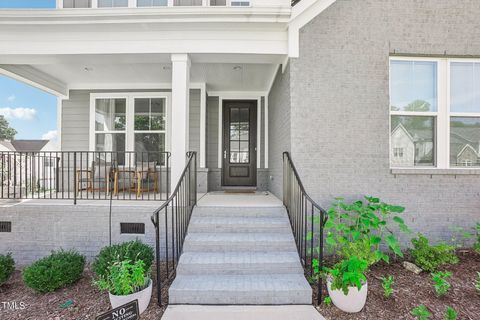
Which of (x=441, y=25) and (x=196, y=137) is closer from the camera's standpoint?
(x=441, y=25)

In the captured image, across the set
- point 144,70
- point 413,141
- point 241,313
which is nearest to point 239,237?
point 241,313

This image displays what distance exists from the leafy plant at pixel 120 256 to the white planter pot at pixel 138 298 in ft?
1.03

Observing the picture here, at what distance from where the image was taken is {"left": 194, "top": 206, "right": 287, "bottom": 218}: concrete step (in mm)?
3684

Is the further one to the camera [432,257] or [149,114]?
[149,114]

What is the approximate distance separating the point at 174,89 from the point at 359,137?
2.89m

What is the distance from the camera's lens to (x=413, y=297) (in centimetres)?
266

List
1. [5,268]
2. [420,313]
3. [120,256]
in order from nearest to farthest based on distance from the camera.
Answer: [420,313] → [120,256] → [5,268]

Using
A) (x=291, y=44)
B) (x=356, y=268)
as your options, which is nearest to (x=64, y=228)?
(x=356, y=268)

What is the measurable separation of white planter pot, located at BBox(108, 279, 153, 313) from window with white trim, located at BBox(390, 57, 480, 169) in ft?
12.5

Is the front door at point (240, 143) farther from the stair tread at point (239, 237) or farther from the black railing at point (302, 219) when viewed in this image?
the stair tread at point (239, 237)

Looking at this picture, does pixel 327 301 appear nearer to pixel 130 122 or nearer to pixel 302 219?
pixel 302 219

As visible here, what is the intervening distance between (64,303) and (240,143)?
4.57m

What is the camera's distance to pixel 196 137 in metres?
5.79

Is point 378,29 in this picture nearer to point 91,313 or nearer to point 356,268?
point 356,268
